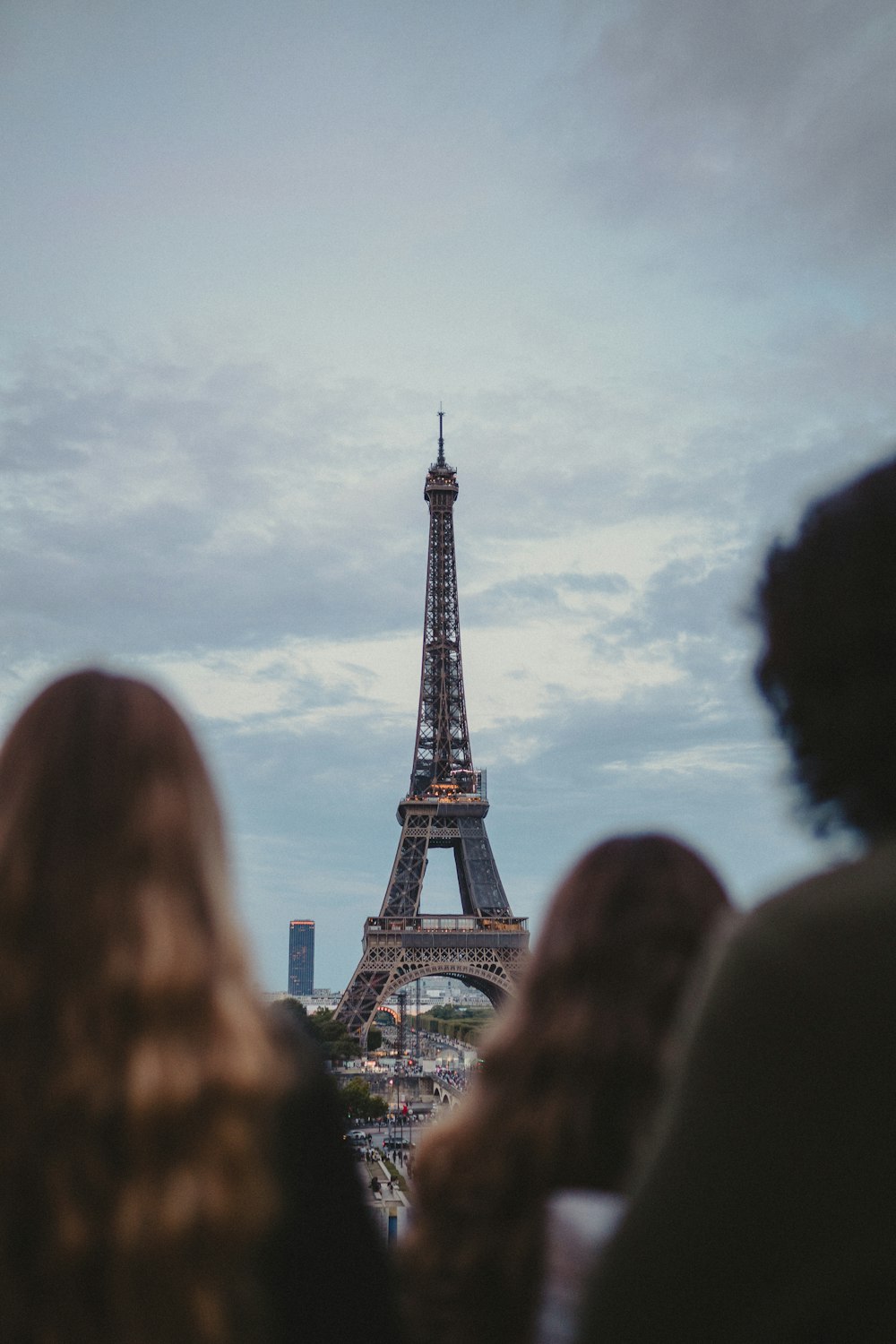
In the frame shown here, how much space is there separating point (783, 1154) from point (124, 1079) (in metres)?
1.14

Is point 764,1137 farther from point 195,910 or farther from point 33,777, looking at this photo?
point 33,777

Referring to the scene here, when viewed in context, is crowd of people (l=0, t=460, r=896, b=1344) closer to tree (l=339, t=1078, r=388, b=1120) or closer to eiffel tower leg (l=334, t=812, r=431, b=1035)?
tree (l=339, t=1078, r=388, b=1120)

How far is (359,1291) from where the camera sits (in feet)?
8.20

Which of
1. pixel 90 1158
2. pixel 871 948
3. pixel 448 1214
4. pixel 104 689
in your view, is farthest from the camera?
pixel 448 1214

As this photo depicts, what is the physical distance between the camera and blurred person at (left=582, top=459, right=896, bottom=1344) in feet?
5.44

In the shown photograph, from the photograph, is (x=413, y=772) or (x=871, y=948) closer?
(x=871, y=948)

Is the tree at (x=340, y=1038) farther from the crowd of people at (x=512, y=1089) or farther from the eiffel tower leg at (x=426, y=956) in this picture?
the crowd of people at (x=512, y=1089)

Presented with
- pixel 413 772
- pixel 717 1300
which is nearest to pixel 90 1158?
pixel 717 1300

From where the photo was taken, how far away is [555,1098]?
2.84m

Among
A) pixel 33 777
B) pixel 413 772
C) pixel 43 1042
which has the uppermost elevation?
pixel 413 772

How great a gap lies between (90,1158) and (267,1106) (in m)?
0.32

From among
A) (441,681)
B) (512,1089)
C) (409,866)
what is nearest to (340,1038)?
(409,866)

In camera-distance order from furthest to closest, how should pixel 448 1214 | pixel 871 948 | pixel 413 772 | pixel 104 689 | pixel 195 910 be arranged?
pixel 413 772 → pixel 448 1214 → pixel 104 689 → pixel 195 910 → pixel 871 948

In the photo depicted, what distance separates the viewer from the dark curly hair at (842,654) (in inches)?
87.8
